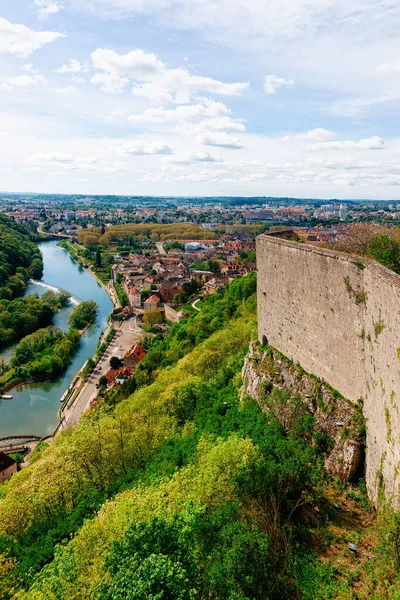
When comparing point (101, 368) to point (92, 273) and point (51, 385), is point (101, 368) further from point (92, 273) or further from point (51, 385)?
point (92, 273)

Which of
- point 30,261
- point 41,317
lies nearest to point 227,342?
point 41,317

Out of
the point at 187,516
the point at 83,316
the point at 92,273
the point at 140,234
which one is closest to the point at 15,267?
the point at 92,273

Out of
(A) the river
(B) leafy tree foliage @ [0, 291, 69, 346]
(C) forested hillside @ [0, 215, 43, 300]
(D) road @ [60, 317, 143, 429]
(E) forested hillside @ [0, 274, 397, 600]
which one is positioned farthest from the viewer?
(C) forested hillside @ [0, 215, 43, 300]

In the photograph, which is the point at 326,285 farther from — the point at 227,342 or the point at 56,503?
the point at 227,342

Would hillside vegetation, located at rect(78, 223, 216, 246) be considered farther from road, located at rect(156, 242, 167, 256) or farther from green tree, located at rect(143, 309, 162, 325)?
green tree, located at rect(143, 309, 162, 325)

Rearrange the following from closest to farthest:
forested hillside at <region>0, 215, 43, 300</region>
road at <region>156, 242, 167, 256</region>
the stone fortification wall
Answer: the stone fortification wall, forested hillside at <region>0, 215, 43, 300</region>, road at <region>156, 242, 167, 256</region>

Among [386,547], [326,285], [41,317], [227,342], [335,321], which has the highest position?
[326,285]

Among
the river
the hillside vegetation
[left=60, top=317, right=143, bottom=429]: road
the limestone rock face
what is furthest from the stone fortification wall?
the hillside vegetation
